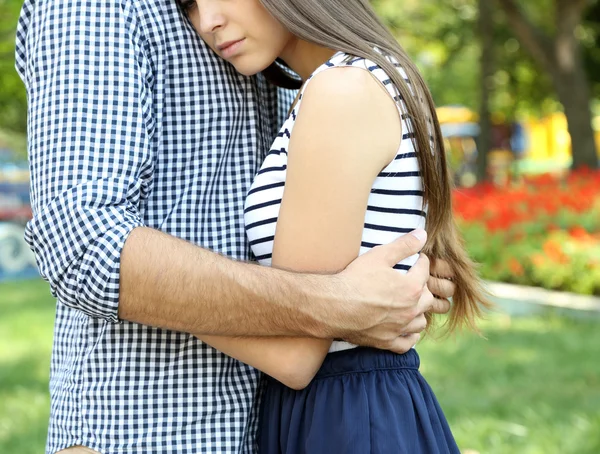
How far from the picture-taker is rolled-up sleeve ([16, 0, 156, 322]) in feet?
4.98

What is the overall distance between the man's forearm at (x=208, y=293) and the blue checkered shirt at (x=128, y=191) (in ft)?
0.13

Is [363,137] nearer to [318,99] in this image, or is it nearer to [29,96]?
[318,99]

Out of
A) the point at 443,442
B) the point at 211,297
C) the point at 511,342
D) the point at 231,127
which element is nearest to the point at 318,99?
the point at 231,127

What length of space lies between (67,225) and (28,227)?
10cm

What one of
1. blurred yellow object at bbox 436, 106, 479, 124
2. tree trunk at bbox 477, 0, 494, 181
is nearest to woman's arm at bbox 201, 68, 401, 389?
tree trunk at bbox 477, 0, 494, 181

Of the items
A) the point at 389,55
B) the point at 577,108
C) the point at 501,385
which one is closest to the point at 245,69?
the point at 389,55

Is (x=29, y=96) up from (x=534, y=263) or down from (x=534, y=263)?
up

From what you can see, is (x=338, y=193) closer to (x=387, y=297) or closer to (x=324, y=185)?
(x=324, y=185)

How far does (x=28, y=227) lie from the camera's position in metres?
1.58

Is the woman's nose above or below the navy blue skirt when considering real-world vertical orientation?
above

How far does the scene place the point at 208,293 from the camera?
1549 mm

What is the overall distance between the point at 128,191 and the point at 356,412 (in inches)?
24.4

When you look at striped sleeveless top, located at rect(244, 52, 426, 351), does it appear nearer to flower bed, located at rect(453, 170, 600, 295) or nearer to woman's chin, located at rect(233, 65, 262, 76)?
woman's chin, located at rect(233, 65, 262, 76)

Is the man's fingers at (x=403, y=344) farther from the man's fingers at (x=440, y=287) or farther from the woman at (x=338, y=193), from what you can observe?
the man's fingers at (x=440, y=287)
